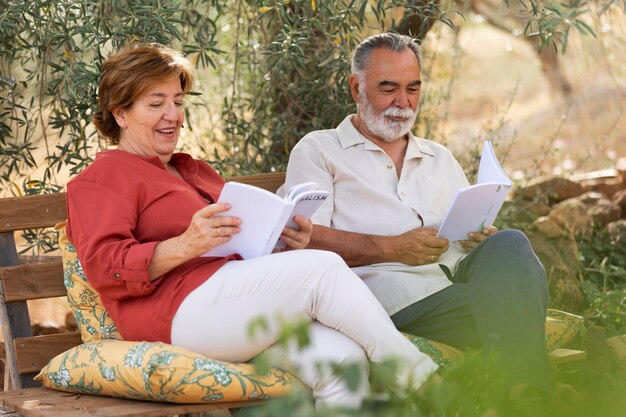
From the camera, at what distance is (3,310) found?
11.7 ft

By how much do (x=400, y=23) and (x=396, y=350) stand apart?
2391 mm

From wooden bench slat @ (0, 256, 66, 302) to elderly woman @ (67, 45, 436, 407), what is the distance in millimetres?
433

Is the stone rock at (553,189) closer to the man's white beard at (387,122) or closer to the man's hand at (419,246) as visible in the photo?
the man's white beard at (387,122)

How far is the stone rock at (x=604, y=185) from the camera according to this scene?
708 cm

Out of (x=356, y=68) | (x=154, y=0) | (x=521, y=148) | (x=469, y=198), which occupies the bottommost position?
(x=521, y=148)

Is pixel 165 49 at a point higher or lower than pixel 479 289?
higher

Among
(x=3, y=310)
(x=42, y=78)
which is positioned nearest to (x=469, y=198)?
(x=3, y=310)

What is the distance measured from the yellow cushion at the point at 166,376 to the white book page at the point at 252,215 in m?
0.35

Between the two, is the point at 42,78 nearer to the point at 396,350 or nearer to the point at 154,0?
the point at 154,0

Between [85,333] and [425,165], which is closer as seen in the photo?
[85,333]

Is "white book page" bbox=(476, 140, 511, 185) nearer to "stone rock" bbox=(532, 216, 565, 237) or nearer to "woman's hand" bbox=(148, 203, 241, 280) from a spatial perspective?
"woman's hand" bbox=(148, 203, 241, 280)

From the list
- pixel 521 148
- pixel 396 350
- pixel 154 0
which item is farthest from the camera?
pixel 521 148

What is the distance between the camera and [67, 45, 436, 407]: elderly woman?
300cm

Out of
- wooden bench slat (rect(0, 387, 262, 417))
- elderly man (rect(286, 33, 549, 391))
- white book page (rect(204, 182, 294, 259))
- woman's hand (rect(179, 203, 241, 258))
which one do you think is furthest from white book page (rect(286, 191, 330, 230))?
wooden bench slat (rect(0, 387, 262, 417))
